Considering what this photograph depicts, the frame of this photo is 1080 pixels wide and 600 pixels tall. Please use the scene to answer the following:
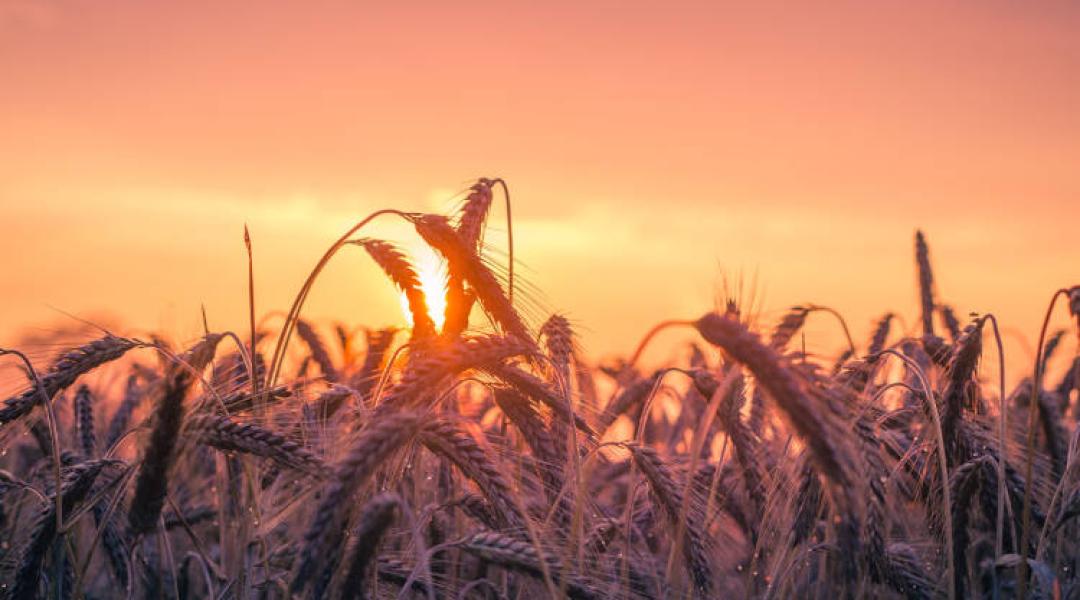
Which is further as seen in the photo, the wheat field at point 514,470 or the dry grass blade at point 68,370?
the dry grass blade at point 68,370

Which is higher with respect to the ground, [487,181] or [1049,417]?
[487,181]

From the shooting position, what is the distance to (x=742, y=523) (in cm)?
470

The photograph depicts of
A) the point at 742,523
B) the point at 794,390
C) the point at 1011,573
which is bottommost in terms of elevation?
the point at 1011,573

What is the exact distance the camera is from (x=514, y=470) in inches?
166

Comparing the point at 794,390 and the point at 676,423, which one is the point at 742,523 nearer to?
the point at 794,390

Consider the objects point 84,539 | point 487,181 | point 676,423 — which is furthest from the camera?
point 676,423

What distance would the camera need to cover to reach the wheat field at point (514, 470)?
9.35ft

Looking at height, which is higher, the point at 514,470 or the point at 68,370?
the point at 68,370

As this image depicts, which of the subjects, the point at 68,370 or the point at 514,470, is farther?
the point at 514,470

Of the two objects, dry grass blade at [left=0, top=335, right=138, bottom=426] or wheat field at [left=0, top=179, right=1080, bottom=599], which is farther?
dry grass blade at [left=0, top=335, right=138, bottom=426]

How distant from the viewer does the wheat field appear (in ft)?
9.35

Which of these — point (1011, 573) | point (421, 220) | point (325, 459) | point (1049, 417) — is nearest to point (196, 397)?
point (325, 459)

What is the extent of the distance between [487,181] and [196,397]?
164 cm

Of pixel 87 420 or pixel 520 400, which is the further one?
pixel 87 420
